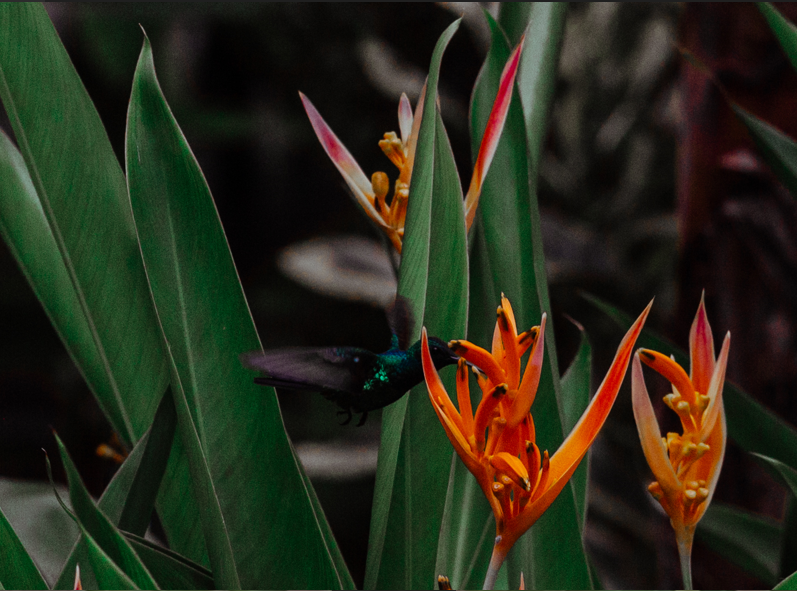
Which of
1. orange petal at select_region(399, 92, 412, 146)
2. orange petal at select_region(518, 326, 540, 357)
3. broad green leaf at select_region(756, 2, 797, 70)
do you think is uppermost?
broad green leaf at select_region(756, 2, 797, 70)

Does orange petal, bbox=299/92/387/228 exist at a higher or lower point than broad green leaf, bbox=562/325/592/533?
higher

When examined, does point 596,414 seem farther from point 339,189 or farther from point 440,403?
point 339,189

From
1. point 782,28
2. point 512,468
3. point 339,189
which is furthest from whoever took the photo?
point 339,189

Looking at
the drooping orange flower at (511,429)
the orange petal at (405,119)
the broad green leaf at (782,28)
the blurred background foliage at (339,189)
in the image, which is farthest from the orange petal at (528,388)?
the blurred background foliage at (339,189)

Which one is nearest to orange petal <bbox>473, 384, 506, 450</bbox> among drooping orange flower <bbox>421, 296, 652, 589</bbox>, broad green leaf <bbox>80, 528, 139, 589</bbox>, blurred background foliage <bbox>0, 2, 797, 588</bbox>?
drooping orange flower <bbox>421, 296, 652, 589</bbox>

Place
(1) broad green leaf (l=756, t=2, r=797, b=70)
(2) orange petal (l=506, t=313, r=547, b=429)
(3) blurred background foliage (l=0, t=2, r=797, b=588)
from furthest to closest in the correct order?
1. (3) blurred background foliage (l=0, t=2, r=797, b=588)
2. (1) broad green leaf (l=756, t=2, r=797, b=70)
3. (2) orange petal (l=506, t=313, r=547, b=429)

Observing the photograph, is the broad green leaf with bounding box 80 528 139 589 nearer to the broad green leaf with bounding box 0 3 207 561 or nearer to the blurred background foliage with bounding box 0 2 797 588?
the broad green leaf with bounding box 0 3 207 561

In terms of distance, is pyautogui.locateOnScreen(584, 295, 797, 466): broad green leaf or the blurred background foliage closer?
pyautogui.locateOnScreen(584, 295, 797, 466): broad green leaf

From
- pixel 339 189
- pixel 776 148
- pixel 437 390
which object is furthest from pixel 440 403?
pixel 339 189
